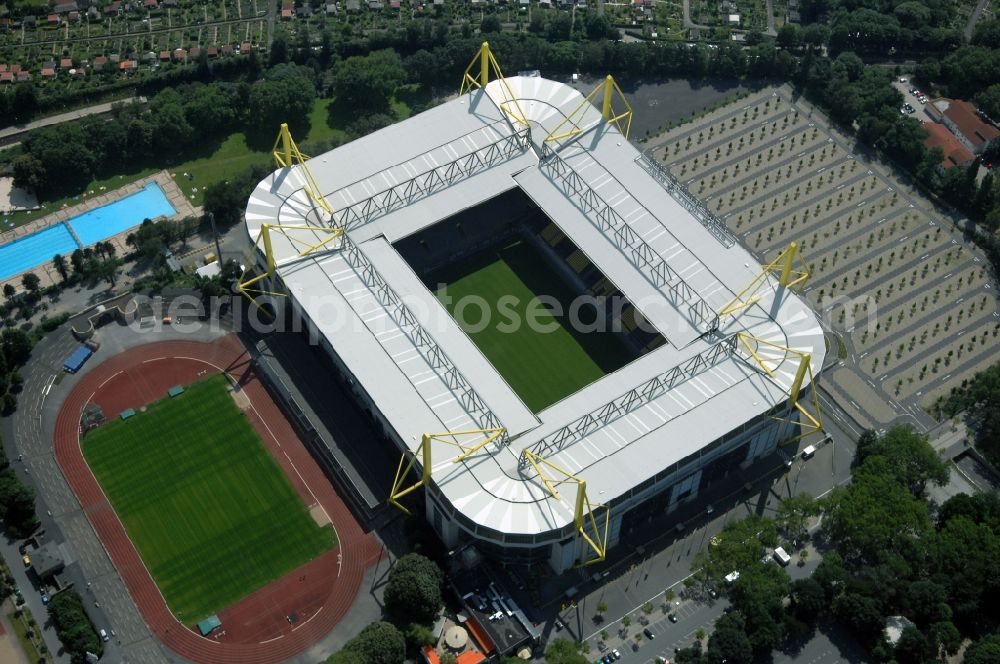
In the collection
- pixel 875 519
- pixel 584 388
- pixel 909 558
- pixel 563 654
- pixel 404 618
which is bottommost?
pixel 909 558

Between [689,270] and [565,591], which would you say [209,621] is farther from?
[689,270]

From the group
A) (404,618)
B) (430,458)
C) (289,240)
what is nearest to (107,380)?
(289,240)

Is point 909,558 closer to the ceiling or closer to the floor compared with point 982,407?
closer to the floor

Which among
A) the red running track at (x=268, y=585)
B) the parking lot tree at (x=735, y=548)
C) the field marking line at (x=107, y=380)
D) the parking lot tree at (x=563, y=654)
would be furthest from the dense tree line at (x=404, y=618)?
the field marking line at (x=107, y=380)

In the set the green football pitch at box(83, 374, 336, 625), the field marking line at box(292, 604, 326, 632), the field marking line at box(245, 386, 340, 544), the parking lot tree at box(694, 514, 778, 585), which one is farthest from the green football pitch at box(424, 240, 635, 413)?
the field marking line at box(292, 604, 326, 632)

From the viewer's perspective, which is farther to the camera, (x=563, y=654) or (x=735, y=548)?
(x=735, y=548)

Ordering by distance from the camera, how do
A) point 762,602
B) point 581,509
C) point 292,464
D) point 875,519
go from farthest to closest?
point 292,464, point 875,519, point 762,602, point 581,509

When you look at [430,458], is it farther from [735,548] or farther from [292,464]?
[735,548]
